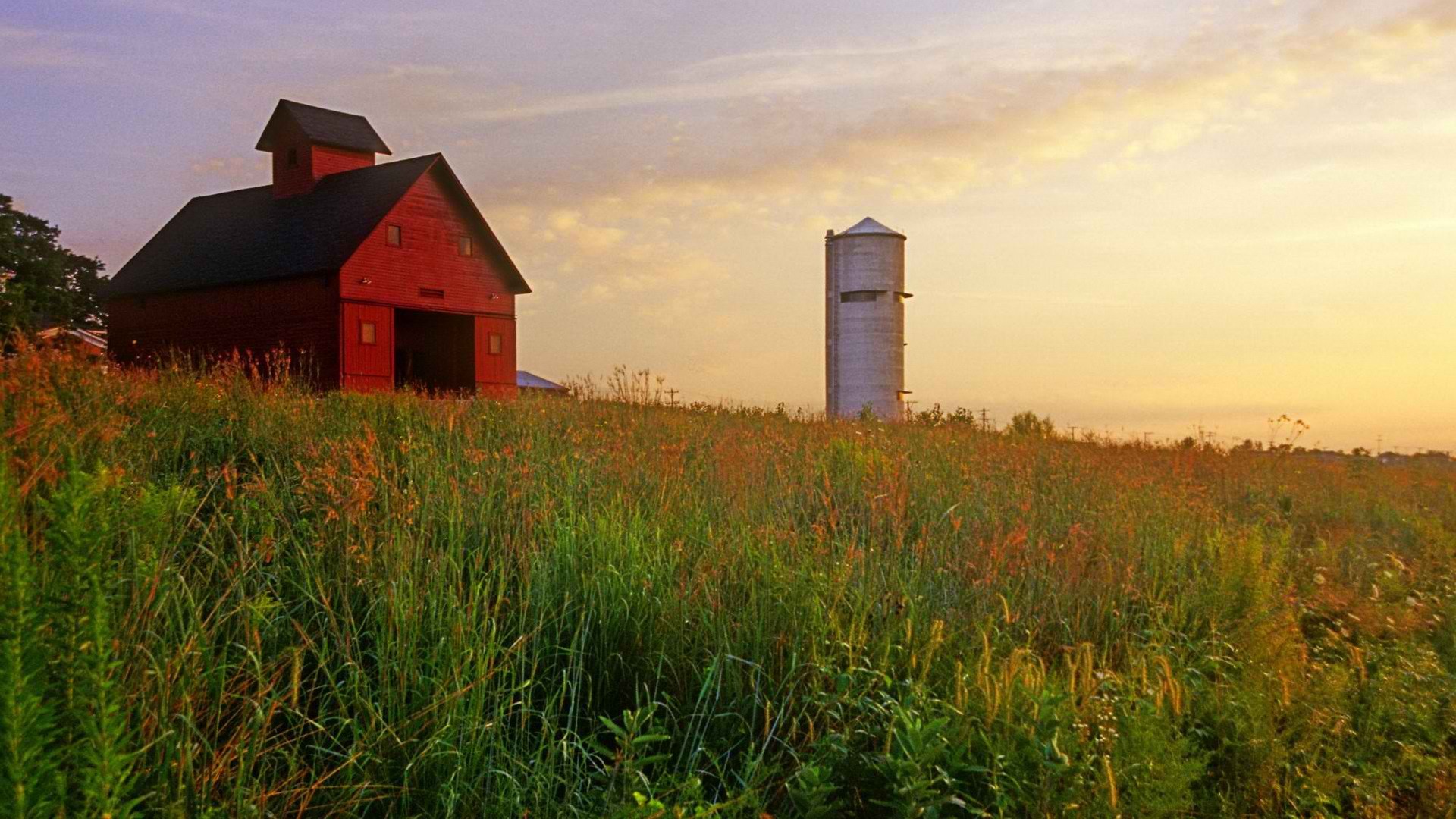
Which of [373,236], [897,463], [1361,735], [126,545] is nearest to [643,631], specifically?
[126,545]

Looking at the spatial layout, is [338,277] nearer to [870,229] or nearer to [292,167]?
[292,167]

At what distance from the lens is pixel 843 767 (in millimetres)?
3768

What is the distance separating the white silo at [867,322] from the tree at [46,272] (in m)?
24.5

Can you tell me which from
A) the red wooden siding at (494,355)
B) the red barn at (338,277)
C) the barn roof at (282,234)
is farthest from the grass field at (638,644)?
the red wooden siding at (494,355)

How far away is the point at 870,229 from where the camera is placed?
2592 centimetres

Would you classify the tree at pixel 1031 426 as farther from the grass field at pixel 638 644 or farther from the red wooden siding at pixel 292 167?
the red wooden siding at pixel 292 167

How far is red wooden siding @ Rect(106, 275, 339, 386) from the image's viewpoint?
23156mm

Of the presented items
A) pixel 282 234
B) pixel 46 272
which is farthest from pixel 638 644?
pixel 46 272

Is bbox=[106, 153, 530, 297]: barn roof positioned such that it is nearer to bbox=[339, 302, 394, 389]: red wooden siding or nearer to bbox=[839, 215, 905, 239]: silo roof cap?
bbox=[339, 302, 394, 389]: red wooden siding

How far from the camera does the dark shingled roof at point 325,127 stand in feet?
92.1

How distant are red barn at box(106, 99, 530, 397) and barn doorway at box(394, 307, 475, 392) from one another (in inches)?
1.6

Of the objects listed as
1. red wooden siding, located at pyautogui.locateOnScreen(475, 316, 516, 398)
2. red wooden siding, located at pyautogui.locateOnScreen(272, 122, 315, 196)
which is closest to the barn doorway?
red wooden siding, located at pyautogui.locateOnScreen(475, 316, 516, 398)

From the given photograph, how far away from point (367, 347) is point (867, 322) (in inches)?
453

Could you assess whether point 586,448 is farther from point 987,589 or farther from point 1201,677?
point 1201,677
